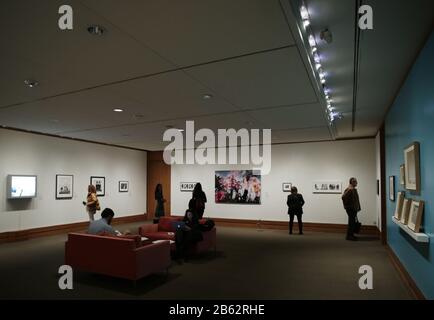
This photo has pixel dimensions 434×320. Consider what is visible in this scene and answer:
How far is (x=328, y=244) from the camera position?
8.09m

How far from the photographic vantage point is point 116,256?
186 inches

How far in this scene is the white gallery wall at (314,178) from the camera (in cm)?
Answer: 1002

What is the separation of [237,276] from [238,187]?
6.57 metres

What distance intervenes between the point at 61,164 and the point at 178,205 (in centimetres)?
493

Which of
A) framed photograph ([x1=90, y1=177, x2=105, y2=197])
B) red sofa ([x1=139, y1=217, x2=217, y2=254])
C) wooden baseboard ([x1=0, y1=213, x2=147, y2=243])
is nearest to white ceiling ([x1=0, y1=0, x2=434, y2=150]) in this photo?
red sofa ([x1=139, y1=217, x2=217, y2=254])

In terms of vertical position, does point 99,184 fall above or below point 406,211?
above

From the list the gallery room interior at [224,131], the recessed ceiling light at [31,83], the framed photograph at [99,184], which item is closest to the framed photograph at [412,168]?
the gallery room interior at [224,131]

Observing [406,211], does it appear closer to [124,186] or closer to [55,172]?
[55,172]

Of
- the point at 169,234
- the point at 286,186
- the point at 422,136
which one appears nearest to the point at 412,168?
the point at 422,136

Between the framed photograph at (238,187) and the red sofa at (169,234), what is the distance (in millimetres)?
4358

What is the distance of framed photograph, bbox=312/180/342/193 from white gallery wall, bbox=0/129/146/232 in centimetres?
735

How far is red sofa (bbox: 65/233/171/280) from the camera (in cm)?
462

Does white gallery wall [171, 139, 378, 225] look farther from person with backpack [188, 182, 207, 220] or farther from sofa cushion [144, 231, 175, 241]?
sofa cushion [144, 231, 175, 241]

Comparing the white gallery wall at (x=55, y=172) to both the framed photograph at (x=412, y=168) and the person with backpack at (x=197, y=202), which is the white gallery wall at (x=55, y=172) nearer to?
the person with backpack at (x=197, y=202)
